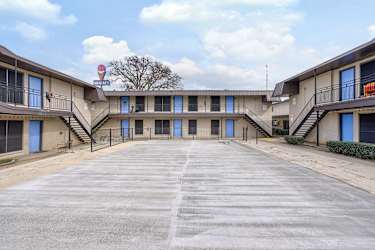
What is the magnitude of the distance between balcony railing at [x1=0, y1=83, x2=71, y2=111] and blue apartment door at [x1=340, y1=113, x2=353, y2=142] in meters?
20.1

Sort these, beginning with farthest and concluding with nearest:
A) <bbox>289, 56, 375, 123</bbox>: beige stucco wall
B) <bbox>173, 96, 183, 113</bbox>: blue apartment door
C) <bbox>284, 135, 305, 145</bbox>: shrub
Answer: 1. <bbox>173, 96, 183, 113</bbox>: blue apartment door
2. <bbox>284, 135, 305, 145</bbox>: shrub
3. <bbox>289, 56, 375, 123</bbox>: beige stucco wall

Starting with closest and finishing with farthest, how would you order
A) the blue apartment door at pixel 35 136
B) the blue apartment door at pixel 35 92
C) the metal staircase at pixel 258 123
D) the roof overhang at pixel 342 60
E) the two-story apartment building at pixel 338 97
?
the roof overhang at pixel 342 60
the two-story apartment building at pixel 338 97
the blue apartment door at pixel 35 92
the blue apartment door at pixel 35 136
the metal staircase at pixel 258 123

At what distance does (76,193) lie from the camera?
7.01 meters

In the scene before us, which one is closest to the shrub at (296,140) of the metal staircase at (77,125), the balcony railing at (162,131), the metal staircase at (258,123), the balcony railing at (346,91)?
the balcony railing at (346,91)

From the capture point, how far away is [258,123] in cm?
2873

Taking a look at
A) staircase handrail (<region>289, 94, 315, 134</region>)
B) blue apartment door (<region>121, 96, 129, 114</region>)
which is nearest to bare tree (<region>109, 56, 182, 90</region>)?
blue apartment door (<region>121, 96, 129, 114</region>)

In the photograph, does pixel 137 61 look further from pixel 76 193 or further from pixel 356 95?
pixel 76 193

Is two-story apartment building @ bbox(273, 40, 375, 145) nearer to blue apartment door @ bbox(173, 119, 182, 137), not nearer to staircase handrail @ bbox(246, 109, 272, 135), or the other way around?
staircase handrail @ bbox(246, 109, 272, 135)

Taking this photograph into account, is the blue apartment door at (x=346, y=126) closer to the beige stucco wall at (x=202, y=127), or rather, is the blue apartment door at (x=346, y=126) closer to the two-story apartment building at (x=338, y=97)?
the two-story apartment building at (x=338, y=97)

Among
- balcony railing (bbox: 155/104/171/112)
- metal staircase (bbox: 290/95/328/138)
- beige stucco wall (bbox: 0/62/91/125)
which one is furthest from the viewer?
balcony railing (bbox: 155/104/171/112)

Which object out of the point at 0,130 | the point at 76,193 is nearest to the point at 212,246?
the point at 76,193

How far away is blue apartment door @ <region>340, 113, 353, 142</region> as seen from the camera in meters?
17.1

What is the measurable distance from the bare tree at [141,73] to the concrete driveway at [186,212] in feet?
108

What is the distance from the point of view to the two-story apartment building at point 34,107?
45.6 feet
